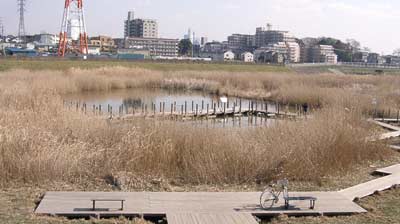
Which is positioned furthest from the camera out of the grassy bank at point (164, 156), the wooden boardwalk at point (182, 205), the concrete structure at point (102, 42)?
the concrete structure at point (102, 42)

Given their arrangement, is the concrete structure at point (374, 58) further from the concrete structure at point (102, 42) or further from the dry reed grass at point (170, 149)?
the dry reed grass at point (170, 149)

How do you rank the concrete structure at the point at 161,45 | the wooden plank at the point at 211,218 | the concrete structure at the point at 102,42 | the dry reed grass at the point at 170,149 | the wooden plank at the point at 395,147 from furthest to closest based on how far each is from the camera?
the concrete structure at the point at 161,45, the concrete structure at the point at 102,42, the wooden plank at the point at 395,147, the dry reed grass at the point at 170,149, the wooden plank at the point at 211,218

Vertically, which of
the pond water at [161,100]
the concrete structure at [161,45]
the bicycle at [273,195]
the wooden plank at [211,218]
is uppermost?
the concrete structure at [161,45]

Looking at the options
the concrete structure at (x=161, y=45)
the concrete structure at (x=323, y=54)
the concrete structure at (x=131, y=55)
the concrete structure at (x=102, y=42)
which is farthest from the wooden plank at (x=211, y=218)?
the concrete structure at (x=161, y=45)

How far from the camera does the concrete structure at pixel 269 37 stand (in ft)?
468

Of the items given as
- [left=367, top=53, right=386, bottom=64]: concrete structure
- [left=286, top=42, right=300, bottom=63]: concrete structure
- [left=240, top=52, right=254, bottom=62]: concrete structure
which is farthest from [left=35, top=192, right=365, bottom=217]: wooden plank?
[left=367, top=53, right=386, bottom=64]: concrete structure

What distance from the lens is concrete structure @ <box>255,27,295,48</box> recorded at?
142750 mm

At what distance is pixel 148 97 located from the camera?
31.2 metres

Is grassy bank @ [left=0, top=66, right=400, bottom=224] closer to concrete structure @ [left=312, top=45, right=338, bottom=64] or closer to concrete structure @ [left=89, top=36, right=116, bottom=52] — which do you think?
concrete structure @ [left=89, top=36, right=116, bottom=52]

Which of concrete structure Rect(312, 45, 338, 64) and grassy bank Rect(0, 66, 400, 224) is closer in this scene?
grassy bank Rect(0, 66, 400, 224)

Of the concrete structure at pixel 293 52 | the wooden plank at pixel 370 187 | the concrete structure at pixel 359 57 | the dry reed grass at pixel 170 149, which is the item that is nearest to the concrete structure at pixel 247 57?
the concrete structure at pixel 293 52

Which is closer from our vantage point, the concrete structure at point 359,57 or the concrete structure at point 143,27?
the concrete structure at point 359,57

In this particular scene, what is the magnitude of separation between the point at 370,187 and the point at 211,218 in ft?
11.3

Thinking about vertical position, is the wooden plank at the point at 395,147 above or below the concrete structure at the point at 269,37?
below
